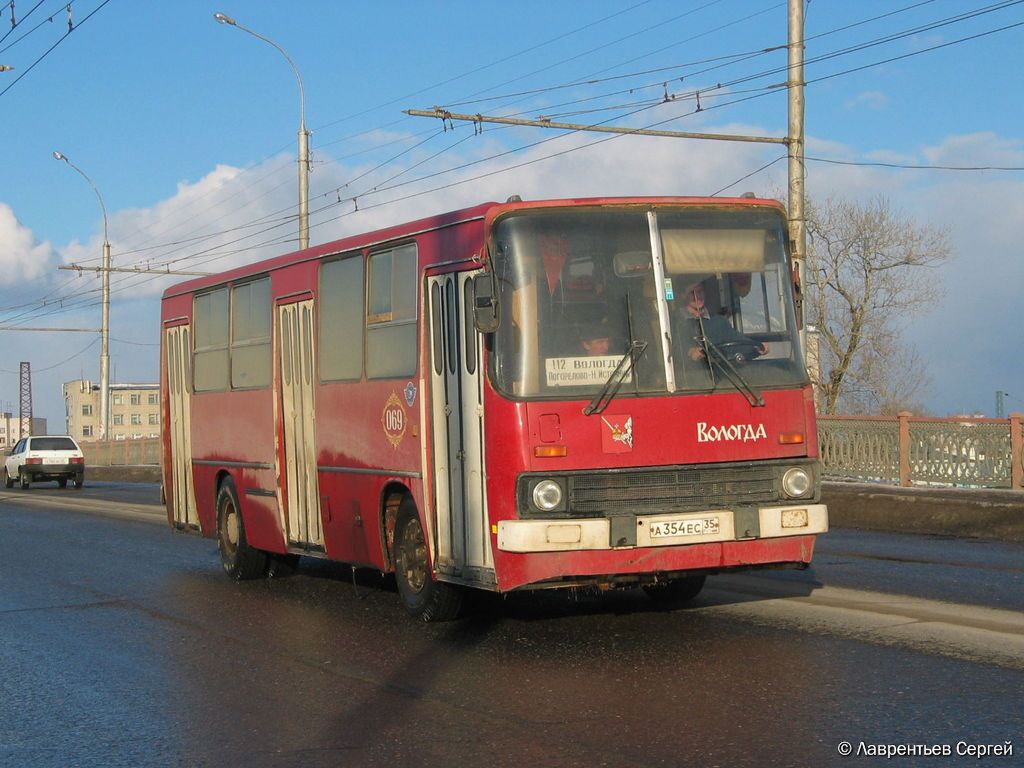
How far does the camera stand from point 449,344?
9.55 meters

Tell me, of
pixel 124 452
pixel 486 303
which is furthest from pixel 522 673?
pixel 124 452

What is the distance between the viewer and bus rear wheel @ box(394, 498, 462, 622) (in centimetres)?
1002

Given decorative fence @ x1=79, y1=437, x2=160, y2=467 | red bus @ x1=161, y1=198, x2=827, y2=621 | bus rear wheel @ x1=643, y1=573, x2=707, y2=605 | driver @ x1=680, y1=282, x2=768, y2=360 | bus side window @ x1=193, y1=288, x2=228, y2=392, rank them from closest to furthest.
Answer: red bus @ x1=161, y1=198, x2=827, y2=621 → driver @ x1=680, y1=282, x2=768, y2=360 → bus rear wheel @ x1=643, y1=573, x2=707, y2=605 → bus side window @ x1=193, y1=288, x2=228, y2=392 → decorative fence @ x1=79, y1=437, x2=160, y2=467

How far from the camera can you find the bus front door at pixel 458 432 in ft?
29.8

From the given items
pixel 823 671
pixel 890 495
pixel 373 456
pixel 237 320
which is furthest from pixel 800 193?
pixel 823 671

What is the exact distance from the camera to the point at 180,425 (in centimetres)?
1558

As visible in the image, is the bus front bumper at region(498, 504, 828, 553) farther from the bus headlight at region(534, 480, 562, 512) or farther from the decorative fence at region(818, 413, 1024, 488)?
the decorative fence at region(818, 413, 1024, 488)

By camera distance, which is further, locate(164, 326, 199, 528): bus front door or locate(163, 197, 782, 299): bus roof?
locate(164, 326, 199, 528): bus front door

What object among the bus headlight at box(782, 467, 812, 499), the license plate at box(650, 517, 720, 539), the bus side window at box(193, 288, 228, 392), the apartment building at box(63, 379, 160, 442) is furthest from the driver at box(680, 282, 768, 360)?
the apartment building at box(63, 379, 160, 442)

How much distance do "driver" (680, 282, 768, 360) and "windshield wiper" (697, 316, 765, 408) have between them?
0.02 meters

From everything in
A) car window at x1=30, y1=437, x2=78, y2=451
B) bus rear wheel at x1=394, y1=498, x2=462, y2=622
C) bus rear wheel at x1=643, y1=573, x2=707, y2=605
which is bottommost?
bus rear wheel at x1=643, y1=573, x2=707, y2=605

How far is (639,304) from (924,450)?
1389 centimetres

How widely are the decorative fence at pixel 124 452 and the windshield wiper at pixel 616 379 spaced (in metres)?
42.7

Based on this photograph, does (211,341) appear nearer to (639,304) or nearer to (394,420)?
(394,420)
